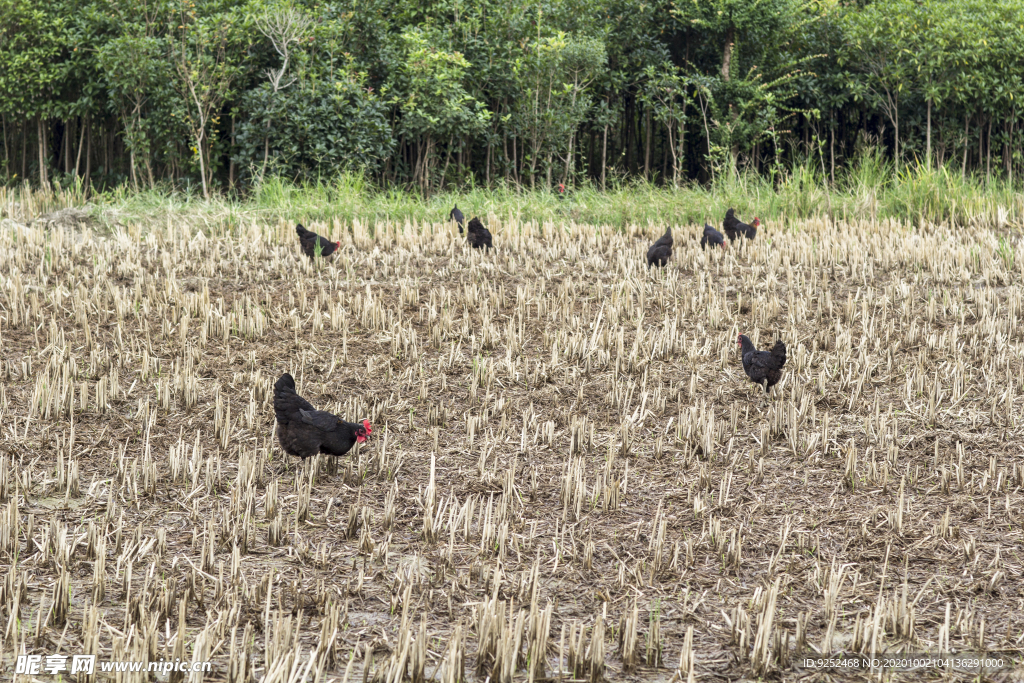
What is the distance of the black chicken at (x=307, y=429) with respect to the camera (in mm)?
4027

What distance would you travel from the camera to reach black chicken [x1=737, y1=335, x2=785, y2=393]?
5.00 metres

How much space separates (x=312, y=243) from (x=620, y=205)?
4366 millimetres

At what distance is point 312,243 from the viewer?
831 centimetres

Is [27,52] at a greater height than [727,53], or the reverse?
[727,53]

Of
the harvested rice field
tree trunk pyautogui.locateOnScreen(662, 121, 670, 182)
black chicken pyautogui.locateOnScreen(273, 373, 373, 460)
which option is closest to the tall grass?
the harvested rice field

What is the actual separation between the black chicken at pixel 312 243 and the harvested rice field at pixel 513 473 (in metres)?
0.26

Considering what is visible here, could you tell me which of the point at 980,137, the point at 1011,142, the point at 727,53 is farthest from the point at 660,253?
the point at 1011,142

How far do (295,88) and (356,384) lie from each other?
28.3ft

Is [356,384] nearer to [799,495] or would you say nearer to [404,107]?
[799,495]

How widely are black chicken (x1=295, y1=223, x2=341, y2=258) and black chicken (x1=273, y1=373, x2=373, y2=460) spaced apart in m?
4.36

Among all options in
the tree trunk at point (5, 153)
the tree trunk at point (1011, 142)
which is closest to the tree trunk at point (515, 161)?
the tree trunk at point (1011, 142)

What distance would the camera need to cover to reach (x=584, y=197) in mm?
12445

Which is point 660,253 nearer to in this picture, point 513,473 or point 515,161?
point 513,473

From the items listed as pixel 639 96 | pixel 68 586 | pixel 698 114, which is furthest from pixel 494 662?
pixel 698 114
